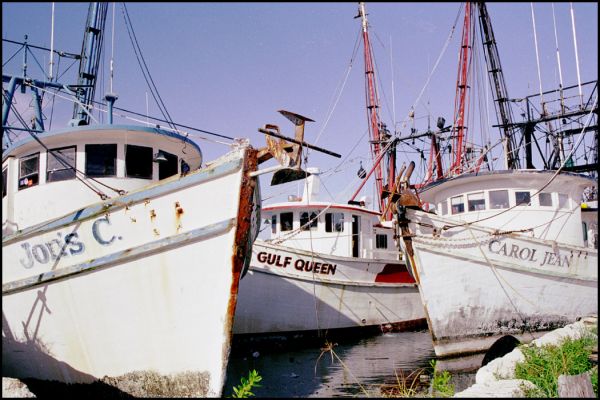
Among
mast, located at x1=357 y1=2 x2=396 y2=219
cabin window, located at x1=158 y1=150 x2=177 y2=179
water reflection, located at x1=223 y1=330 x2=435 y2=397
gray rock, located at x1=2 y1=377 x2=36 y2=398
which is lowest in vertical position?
water reflection, located at x1=223 y1=330 x2=435 y2=397

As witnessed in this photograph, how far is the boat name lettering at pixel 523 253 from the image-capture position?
10.4 m

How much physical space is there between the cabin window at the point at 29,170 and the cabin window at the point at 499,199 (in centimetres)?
1020

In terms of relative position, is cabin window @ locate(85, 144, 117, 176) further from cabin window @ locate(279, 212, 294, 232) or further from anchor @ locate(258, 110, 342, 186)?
cabin window @ locate(279, 212, 294, 232)

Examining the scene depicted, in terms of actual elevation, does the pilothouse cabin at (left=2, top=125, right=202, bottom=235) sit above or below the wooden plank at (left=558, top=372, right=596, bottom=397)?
above

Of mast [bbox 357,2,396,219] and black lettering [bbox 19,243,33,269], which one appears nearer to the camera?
black lettering [bbox 19,243,33,269]

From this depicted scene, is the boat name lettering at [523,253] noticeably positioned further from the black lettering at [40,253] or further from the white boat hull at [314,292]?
the black lettering at [40,253]

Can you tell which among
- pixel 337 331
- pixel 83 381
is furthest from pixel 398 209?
pixel 83 381

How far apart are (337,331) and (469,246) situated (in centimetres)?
537

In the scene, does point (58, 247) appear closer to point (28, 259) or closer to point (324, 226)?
point (28, 259)

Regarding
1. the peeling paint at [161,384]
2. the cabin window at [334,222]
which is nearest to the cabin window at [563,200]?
the cabin window at [334,222]

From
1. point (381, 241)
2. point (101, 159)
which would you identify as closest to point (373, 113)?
point (381, 241)

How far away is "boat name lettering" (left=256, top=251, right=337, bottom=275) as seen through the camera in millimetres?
12336

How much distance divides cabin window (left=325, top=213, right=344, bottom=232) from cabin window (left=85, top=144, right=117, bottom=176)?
8.36m

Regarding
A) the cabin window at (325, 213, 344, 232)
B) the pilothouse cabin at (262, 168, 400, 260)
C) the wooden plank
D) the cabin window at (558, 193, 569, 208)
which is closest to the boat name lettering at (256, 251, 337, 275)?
the pilothouse cabin at (262, 168, 400, 260)
